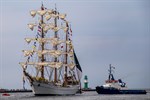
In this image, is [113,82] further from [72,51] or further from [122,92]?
[72,51]

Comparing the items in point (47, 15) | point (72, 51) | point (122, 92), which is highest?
point (47, 15)

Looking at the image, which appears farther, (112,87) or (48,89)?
(112,87)

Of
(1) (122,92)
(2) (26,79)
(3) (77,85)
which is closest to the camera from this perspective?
(2) (26,79)

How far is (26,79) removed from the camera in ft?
421

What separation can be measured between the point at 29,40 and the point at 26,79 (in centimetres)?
1677

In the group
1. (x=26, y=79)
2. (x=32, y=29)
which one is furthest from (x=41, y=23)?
(x=26, y=79)

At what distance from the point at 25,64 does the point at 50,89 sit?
32.1ft

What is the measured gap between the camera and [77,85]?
508 ft

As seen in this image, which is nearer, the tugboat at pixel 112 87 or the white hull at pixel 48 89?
the white hull at pixel 48 89

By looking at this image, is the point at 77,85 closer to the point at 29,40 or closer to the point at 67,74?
the point at 67,74

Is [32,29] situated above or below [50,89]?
above

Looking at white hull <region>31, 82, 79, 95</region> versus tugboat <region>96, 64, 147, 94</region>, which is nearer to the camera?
white hull <region>31, 82, 79, 95</region>

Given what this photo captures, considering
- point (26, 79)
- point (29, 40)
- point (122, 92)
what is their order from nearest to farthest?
point (26, 79), point (29, 40), point (122, 92)

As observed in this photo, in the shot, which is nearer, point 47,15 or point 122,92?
point 47,15
